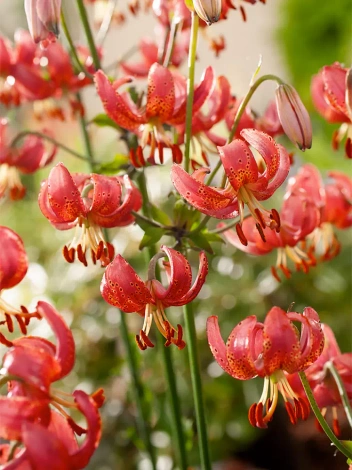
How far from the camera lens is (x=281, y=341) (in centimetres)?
64

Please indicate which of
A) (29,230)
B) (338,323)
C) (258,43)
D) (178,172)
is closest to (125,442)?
(338,323)

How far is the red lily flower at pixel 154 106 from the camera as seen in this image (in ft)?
2.46

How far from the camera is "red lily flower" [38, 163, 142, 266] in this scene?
2.22 ft

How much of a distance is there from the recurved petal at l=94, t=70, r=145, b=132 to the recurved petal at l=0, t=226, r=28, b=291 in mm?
182

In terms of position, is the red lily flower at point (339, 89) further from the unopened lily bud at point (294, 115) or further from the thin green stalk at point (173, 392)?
the thin green stalk at point (173, 392)

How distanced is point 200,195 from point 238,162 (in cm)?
5

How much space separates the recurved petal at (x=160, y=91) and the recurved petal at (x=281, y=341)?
269 mm

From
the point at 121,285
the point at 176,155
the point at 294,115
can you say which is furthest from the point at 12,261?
the point at 294,115

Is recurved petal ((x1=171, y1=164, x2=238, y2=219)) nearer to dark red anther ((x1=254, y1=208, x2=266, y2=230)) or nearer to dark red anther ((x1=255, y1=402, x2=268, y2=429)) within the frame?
dark red anther ((x1=254, y1=208, x2=266, y2=230))

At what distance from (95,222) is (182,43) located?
1.41 ft

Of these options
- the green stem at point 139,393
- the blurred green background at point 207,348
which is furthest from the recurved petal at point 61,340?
the blurred green background at point 207,348

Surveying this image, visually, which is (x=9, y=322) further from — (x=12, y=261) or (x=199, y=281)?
(x=199, y=281)

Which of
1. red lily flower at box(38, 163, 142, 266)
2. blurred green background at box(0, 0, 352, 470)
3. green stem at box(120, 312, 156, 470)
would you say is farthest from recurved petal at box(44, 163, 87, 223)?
blurred green background at box(0, 0, 352, 470)

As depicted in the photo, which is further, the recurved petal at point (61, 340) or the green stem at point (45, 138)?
the green stem at point (45, 138)
